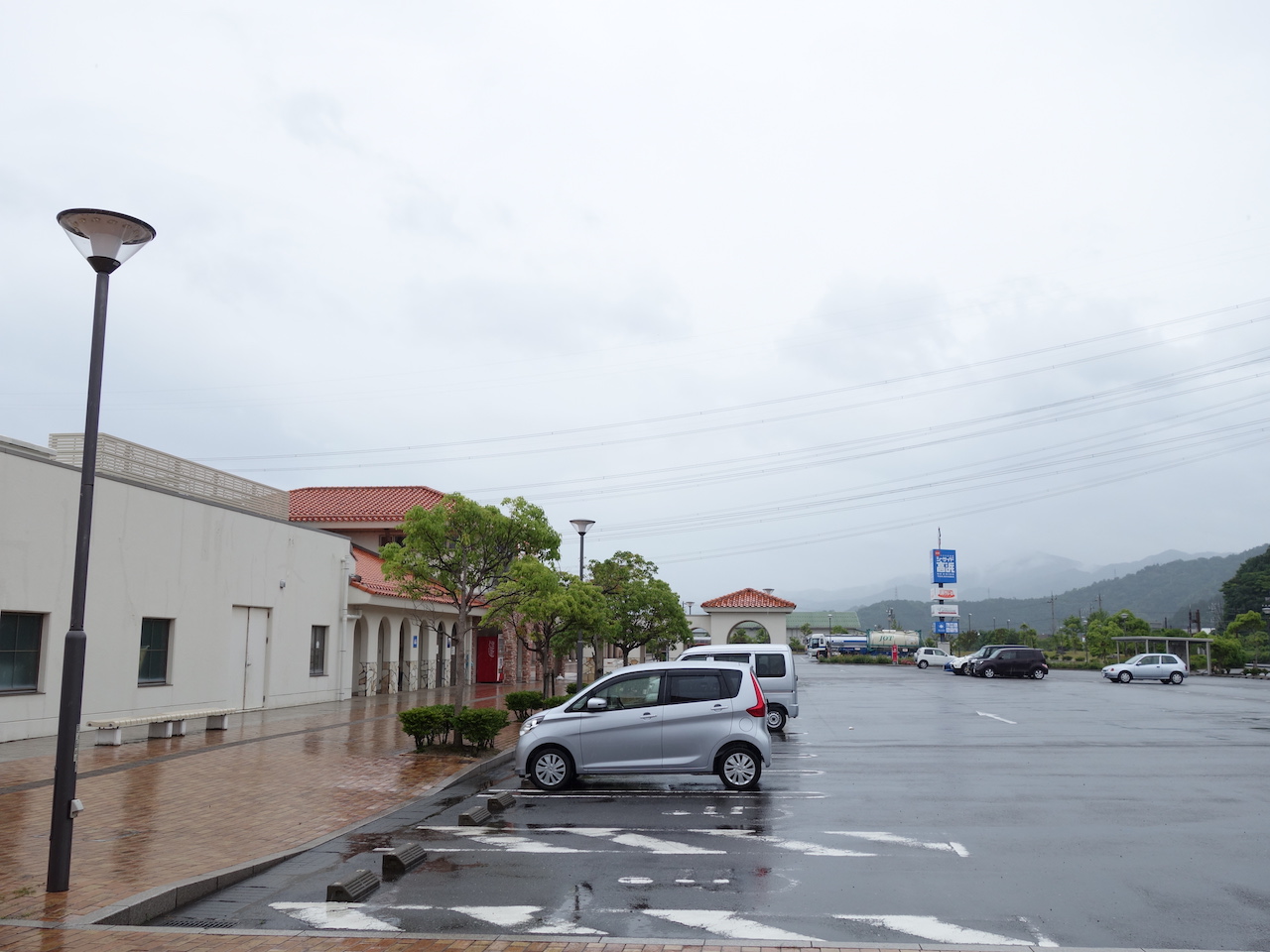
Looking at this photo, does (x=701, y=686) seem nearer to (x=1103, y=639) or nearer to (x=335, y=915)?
(x=335, y=915)

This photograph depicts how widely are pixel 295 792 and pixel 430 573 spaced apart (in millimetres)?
6228

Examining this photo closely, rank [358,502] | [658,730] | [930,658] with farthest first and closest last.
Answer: [930,658] < [358,502] < [658,730]

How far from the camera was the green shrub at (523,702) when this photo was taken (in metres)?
22.8

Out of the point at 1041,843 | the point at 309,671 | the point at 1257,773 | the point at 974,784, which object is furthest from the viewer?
the point at 309,671

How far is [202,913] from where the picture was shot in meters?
7.38

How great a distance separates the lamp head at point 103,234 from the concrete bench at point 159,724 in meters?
11.4

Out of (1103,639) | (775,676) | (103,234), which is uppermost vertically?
(103,234)

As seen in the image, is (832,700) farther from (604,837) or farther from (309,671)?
(604,837)

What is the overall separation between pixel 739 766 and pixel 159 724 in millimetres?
11353

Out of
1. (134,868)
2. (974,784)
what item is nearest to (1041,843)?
(974,784)

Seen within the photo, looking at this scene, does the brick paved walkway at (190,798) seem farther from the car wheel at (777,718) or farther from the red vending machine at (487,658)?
the red vending machine at (487,658)

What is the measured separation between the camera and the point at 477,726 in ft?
54.4

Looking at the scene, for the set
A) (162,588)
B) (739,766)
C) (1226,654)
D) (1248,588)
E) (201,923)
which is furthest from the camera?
(1248,588)

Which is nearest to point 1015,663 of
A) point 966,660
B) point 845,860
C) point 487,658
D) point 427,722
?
point 966,660
